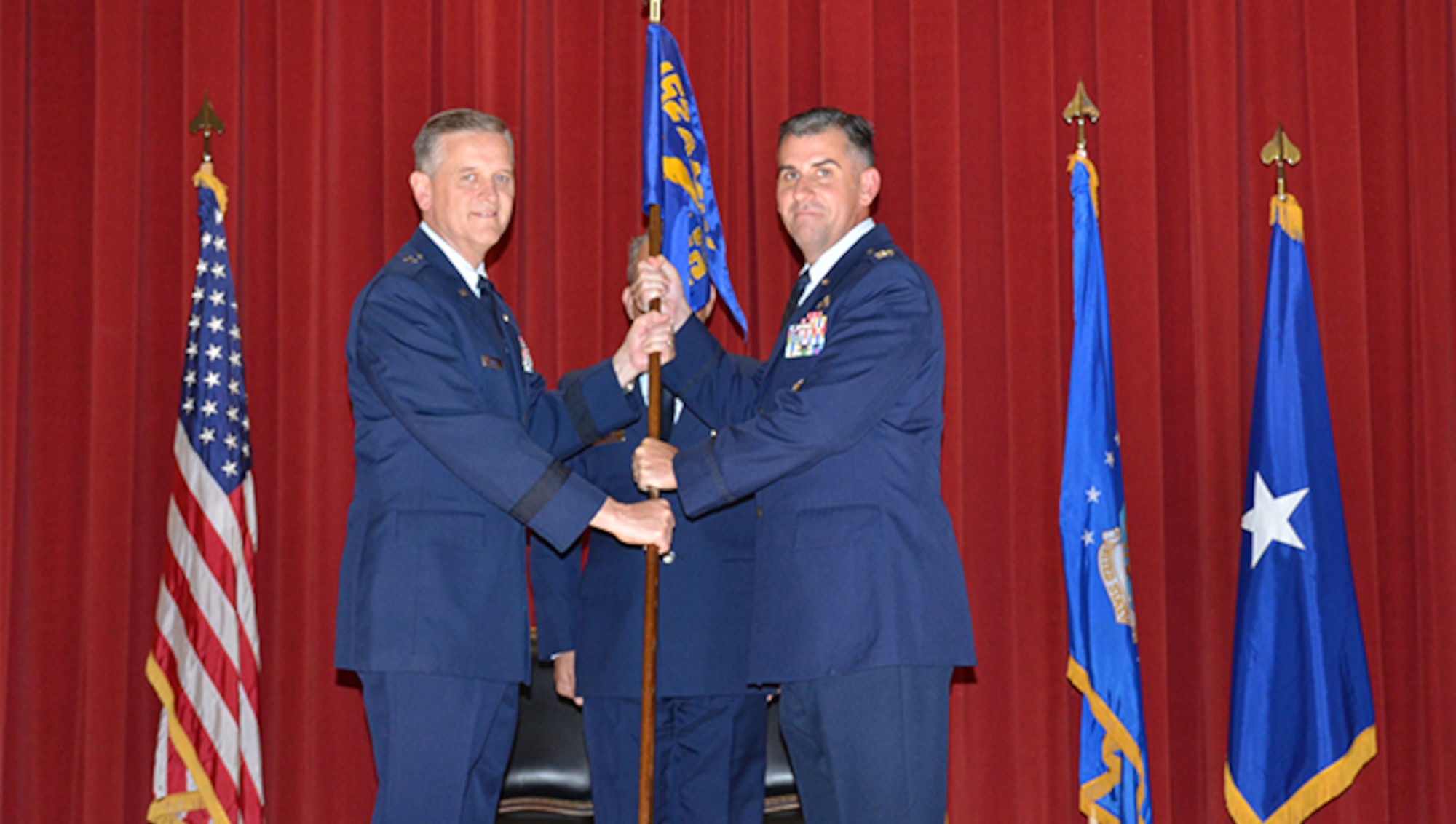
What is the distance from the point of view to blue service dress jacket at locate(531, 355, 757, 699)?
3.12 meters

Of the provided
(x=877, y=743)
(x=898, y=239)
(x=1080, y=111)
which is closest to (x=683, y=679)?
(x=877, y=743)

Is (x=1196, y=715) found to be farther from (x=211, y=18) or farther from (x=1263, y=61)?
(x=211, y=18)

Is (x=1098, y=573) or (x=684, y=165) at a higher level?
(x=684, y=165)

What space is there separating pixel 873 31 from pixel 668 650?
236cm

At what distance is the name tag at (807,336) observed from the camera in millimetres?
2879

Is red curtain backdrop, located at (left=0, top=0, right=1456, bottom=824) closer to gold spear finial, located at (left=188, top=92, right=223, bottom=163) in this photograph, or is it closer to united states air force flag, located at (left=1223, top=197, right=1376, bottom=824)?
gold spear finial, located at (left=188, top=92, right=223, bottom=163)

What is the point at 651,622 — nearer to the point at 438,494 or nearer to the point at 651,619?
the point at 651,619

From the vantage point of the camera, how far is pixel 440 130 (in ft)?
9.87

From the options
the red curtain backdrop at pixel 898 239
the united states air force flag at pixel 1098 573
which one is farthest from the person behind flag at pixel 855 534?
the red curtain backdrop at pixel 898 239

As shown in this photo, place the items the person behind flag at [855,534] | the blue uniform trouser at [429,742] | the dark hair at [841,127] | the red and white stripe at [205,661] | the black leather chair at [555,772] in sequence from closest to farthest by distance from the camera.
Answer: the blue uniform trouser at [429,742] → the person behind flag at [855,534] → the dark hair at [841,127] → the black leather chair at [555,772] → the red and white stripe at [205,661]

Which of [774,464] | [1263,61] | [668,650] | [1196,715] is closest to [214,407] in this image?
[668,650]

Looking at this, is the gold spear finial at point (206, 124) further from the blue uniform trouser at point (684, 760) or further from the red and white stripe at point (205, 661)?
the blue uniform trouser at point (684, 760)

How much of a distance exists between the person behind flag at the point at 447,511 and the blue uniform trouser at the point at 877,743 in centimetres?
54

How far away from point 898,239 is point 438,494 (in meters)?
2.20
